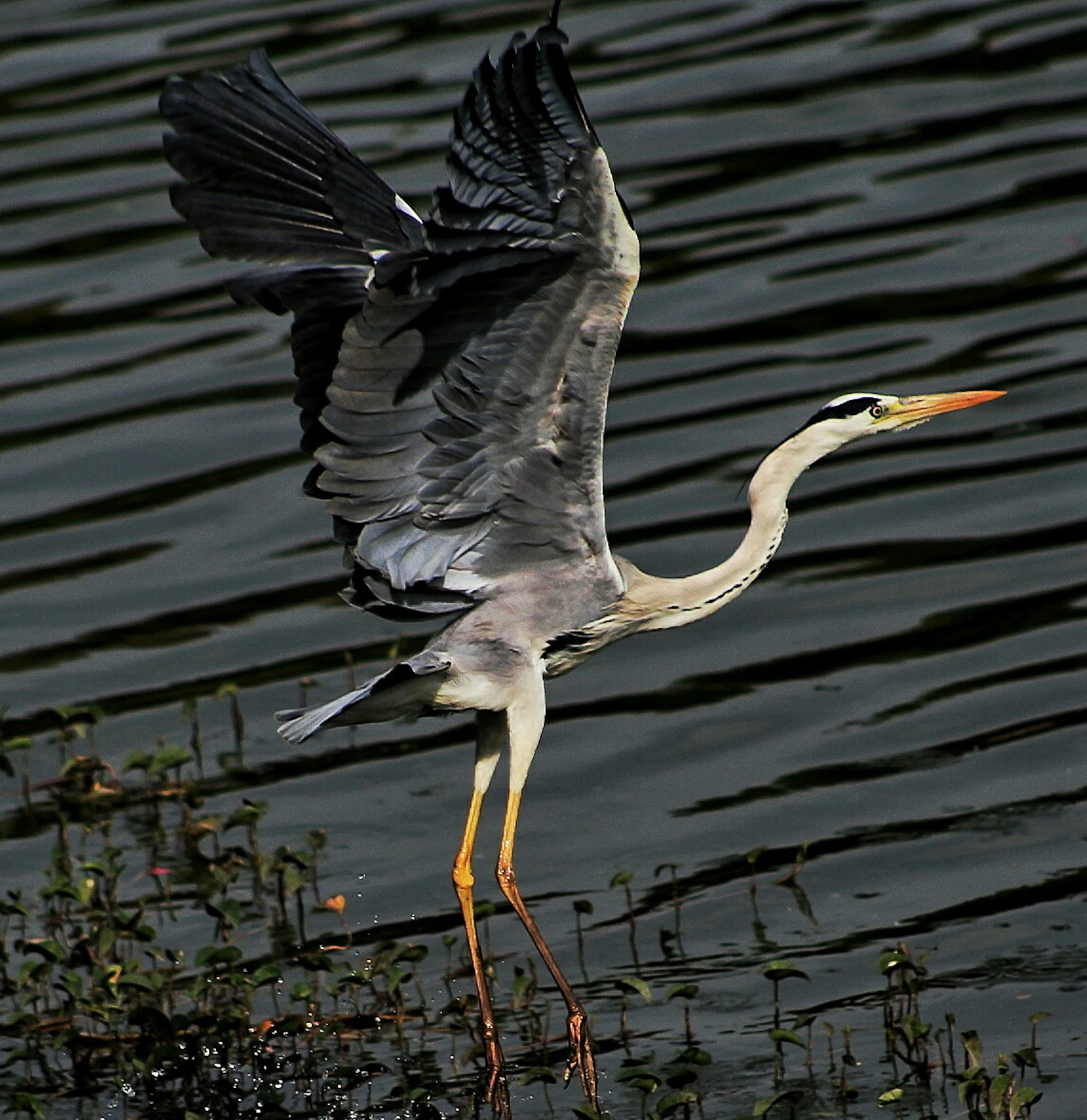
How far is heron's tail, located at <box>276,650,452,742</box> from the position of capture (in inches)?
255

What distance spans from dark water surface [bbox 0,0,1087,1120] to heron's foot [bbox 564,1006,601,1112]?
111 millimetres

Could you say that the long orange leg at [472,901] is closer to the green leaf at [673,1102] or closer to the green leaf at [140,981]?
the green leaf at [673,1102]

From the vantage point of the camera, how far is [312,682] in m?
8.61

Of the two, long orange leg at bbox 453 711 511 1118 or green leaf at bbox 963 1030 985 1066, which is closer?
green leaf at bbox 963 1030 985 1066

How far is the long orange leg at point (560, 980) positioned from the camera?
6.16 meters

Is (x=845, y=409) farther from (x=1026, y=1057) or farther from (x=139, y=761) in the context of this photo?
(x=139, y=761)

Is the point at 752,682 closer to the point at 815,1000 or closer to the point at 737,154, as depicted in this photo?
the point at 815,1000

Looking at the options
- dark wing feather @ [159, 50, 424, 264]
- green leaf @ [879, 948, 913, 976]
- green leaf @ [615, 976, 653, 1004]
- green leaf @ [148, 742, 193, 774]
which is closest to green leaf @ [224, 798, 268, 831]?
green leaf @ [148, 742, 193, 774]

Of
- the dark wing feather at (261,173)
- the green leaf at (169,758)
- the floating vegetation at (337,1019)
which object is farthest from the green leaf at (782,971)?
the dark wing feather at (261,173)

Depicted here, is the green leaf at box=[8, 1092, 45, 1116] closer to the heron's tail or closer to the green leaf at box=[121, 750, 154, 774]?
the heron's tail

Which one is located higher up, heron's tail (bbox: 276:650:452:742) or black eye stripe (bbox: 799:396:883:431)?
black eye stripe (bbox: 799:396:883:431)

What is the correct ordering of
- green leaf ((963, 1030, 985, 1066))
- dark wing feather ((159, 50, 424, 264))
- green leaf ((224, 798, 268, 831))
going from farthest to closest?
green leaf ((224, 798, 268, 831)), dark wing feather ((159, 50, 424, 264)), green leaf ((963, 1030, 985, 1066))

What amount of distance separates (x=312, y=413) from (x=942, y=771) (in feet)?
9.02

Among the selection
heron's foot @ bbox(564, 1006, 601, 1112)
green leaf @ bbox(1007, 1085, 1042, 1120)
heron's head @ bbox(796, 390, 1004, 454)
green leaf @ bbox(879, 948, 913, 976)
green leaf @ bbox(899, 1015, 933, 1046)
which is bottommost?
green leaf @ bbox(1007, 1085, 1042, 1120)
